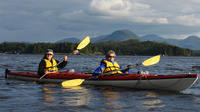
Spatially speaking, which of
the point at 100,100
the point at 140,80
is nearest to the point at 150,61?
the point at 140,80

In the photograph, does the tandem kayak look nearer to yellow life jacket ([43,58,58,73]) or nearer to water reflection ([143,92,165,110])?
yellow life jacket ([43,58,58,73])

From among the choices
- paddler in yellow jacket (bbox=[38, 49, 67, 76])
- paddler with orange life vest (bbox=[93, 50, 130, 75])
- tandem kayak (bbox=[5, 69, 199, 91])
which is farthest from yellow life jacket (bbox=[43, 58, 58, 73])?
paddler with orange life vest (bbox=[93, 50, 130, 75])

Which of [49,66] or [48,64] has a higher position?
[48,64]

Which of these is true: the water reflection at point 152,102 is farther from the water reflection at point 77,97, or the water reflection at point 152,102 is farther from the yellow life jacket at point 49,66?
the yellow life jacket at point 49,66

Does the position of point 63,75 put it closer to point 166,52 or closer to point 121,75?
point 121,75

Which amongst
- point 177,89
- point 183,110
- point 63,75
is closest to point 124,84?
point 177,89

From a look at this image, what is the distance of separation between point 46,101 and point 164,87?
5017 millimetres

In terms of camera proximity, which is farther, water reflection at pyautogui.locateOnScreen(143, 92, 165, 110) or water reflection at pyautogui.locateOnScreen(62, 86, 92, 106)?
water reflection at pyautogui.locateOnScreen(62, 86, 92, 106)

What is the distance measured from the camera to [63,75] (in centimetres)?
1375

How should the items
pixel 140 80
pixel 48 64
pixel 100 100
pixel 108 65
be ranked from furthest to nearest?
1. pixel 48 64
2. pixel 108 65
3. pixel 140 80
4. pixel 100 100

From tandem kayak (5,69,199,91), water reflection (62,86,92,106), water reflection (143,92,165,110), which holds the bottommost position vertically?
water reflection (143,92,165,110)

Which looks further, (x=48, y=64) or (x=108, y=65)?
(x=48, y=64)

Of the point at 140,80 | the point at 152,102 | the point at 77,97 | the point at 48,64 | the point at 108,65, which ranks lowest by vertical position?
the point at 152,102

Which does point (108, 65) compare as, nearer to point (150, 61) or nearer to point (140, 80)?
point (140, 80)
